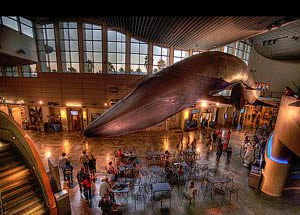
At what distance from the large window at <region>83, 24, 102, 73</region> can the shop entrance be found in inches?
195

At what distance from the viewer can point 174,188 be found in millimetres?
8000

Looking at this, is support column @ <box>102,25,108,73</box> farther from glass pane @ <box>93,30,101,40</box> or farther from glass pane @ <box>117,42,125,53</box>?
glass pane @ <box>117,42,125,53</box>

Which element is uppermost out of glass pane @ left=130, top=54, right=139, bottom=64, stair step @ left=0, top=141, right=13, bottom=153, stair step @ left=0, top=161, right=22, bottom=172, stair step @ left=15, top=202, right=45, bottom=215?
glass pane @ left=130, top=54, right=139, bottom=64

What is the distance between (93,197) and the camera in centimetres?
730

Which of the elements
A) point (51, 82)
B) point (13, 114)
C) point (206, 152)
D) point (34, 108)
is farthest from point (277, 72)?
point (34, 108)

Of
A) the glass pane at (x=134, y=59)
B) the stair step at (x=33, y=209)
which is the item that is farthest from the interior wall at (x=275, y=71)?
the stair step at (x=33, y=209)

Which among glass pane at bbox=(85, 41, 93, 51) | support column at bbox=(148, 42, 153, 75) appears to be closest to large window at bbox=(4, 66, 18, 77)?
glass pane at bbox=(85, 41, 93, 51)

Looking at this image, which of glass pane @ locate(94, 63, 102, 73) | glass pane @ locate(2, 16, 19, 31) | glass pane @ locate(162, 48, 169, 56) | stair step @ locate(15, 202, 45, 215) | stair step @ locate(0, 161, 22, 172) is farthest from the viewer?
glass pane @ locate(162, 48, 169, 56)

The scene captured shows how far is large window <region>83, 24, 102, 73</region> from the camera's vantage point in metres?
16.5

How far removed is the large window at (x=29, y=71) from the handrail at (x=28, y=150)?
43.1ft

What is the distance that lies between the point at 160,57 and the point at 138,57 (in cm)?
264

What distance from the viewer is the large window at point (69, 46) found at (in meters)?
16.4

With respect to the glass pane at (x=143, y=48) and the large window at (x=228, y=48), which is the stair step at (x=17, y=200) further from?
the large window at (x=228, y=48)

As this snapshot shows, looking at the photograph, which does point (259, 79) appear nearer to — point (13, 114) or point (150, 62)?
point (150, 62)
